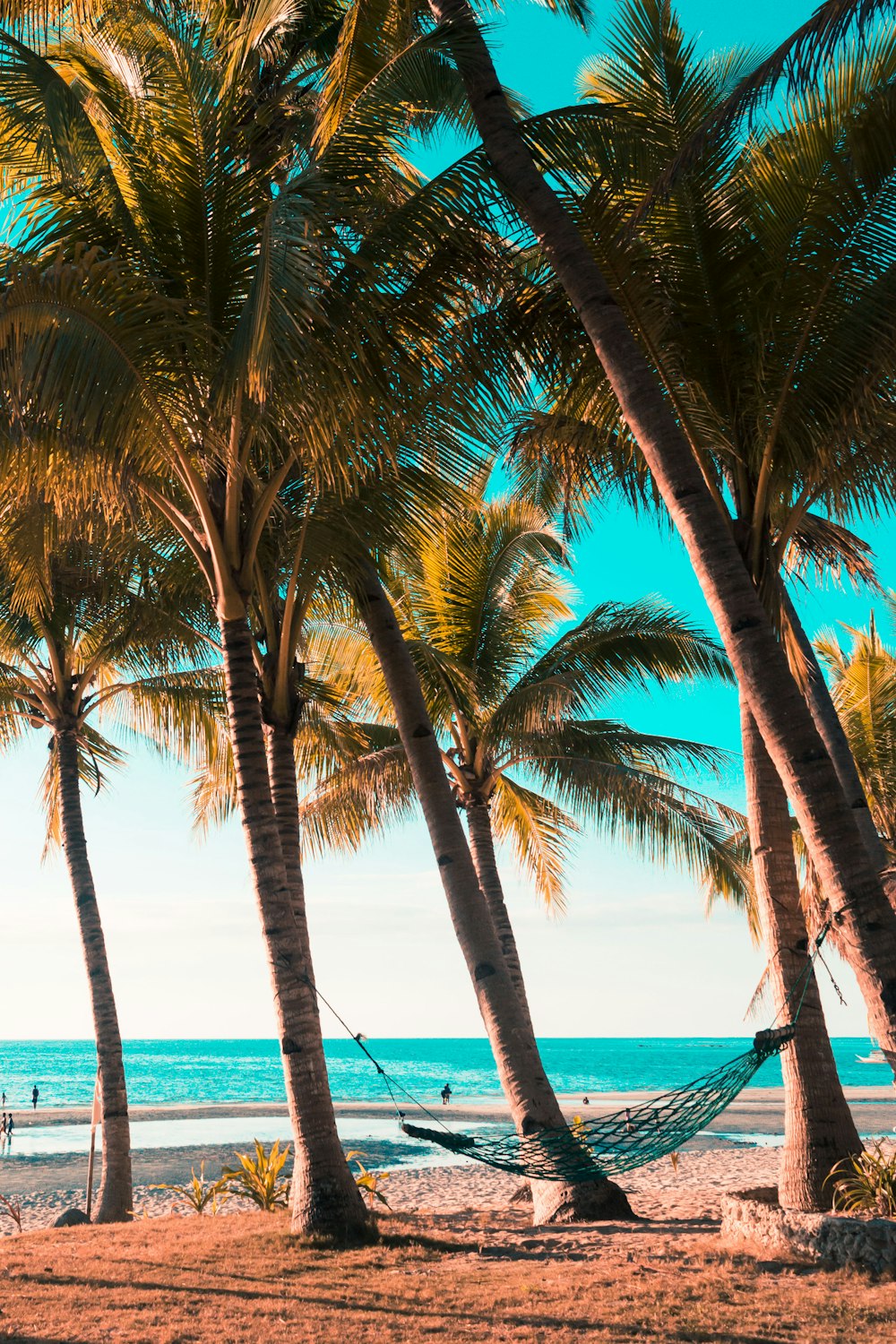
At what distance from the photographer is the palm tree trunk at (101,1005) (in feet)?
33.1

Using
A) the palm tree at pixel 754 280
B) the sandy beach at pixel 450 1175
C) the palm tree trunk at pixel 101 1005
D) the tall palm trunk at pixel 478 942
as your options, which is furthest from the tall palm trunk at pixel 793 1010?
the palm tree trunk at pixel 101 1005

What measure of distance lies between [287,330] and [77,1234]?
653 cm

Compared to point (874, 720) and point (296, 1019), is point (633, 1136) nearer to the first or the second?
point (296, 1019)

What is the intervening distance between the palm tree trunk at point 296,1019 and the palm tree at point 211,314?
1 cm

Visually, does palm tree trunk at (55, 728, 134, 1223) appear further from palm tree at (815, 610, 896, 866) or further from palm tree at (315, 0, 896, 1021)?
palm tree at (815, 610, 896, 866)

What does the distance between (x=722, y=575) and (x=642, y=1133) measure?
3073mm

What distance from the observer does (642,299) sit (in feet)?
22.2

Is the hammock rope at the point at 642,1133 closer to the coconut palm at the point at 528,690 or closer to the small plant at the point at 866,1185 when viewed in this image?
the small plant at the point at 866,1185

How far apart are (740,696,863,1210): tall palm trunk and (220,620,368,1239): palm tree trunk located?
8.99 ft

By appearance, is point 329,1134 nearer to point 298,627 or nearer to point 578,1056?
point 298,627

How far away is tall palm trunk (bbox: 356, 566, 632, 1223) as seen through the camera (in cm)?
748

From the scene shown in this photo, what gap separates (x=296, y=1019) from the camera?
6930 mm

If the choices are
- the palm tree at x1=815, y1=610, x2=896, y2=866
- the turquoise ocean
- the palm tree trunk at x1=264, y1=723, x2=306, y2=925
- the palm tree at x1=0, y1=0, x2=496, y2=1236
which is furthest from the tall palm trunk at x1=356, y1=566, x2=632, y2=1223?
the turquoise ocean

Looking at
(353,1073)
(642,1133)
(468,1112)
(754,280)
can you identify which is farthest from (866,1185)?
(353,1073)
